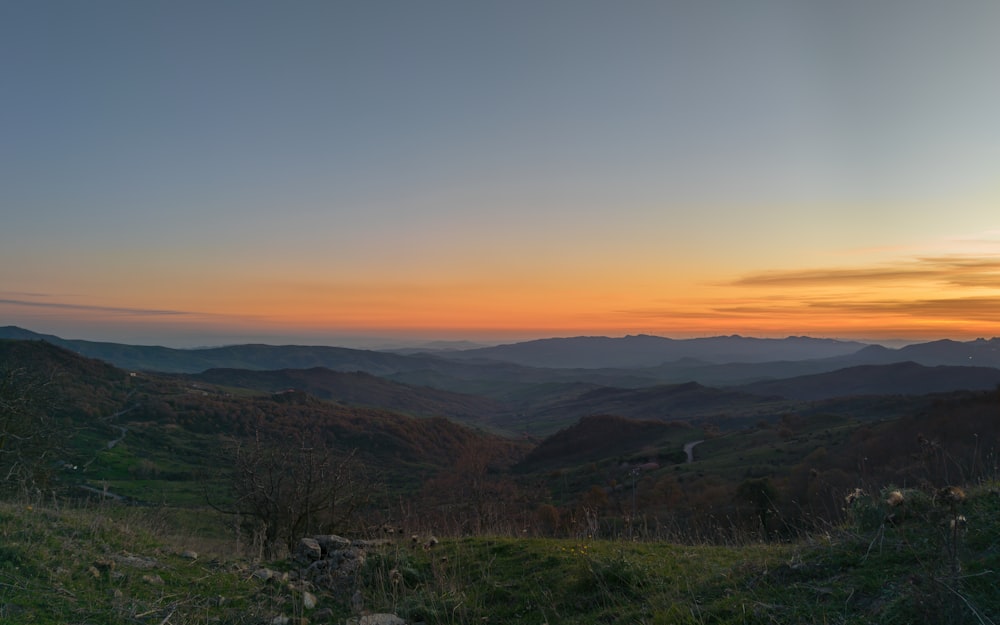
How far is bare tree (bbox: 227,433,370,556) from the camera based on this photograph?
10.8 meters

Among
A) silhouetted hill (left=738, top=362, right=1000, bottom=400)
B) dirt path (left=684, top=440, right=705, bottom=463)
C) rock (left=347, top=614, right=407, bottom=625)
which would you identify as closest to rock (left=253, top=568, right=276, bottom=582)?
rock (left=347, top=614, right=407, bottom=625)

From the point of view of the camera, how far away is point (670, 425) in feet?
271

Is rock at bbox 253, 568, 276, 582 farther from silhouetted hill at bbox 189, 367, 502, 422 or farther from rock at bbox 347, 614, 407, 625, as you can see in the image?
silhouetted hill at bbox 189, 367, 502, 422

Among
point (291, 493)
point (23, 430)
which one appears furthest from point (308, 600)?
point (23, 430)

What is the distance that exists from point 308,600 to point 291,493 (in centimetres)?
519

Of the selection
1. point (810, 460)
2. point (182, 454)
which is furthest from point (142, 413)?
point (810, 460)

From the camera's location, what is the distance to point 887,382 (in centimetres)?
14712

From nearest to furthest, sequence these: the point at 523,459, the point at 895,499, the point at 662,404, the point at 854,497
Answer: the point at 895,499 < the point at 854,497 < the point at 523,459 < the point at 662,404

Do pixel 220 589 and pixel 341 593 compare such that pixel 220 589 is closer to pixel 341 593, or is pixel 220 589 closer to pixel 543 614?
pixel 341 593

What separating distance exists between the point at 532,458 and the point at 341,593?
77.5 metres

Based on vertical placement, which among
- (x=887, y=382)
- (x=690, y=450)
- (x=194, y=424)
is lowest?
(x=887, y=382)

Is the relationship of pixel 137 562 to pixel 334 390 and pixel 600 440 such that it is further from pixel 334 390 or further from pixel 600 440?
pixel 334 390

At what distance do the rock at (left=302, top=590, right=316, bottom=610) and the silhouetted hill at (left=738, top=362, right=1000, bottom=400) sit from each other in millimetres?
147658

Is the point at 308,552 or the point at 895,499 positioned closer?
the point at 895,499
